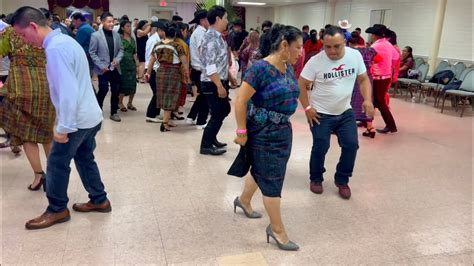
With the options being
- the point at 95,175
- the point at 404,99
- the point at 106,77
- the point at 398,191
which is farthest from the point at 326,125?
the point at 404,99

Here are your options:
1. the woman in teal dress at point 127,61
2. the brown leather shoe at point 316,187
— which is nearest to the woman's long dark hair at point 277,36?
the brown leather shoe at point 316,187

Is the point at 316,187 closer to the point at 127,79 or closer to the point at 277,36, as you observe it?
the point at 277,36

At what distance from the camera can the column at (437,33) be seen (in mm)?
9016

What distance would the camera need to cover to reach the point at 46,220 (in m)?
2.58

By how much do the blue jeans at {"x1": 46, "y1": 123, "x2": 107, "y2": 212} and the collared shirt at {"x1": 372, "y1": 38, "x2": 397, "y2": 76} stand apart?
3.96m

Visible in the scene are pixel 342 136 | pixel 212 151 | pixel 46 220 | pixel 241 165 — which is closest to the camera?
pixel 241 165

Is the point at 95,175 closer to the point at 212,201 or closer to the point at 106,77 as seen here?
the point at 212,201

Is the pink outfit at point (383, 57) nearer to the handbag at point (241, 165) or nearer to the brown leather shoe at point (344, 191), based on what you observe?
the brown leather shoe at point (344, 191)

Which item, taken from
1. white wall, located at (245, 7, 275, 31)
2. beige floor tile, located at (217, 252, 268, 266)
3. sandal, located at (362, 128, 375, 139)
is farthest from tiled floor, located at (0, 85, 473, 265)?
white wall, located at (245, 7, 275, 31)

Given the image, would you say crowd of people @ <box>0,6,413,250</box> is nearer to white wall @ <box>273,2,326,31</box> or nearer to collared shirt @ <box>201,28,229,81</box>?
collared shirt @ <box>201,28,229,81</box>

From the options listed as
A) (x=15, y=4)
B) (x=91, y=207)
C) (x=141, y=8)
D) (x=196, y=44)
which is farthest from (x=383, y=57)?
(x=15, y=4)

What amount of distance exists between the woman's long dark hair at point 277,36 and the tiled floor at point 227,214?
119 cm

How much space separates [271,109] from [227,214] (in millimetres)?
1005

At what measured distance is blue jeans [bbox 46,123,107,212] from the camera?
2.41m
